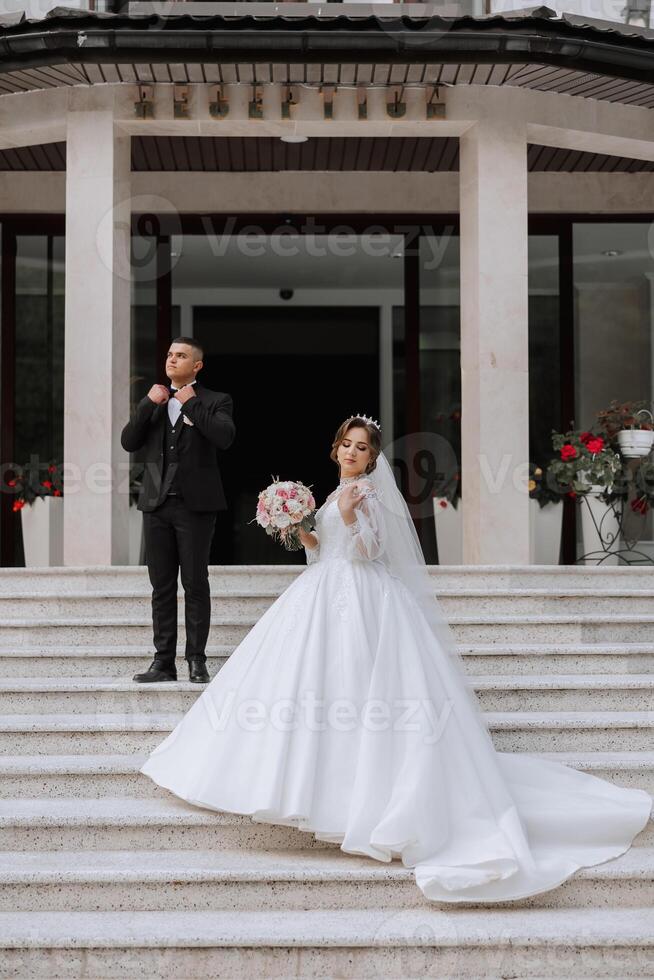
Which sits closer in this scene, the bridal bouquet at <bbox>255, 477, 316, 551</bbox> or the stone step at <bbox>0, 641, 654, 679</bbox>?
the bridal bouquet at <bbox>255, 477, 316, 551</bbox>

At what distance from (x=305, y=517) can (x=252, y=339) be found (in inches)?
345

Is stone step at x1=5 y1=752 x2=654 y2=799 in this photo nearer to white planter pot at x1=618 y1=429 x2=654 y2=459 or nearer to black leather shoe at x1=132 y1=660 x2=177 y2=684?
black leather shoe at x1=132 y1=660 x2=177 y2=684

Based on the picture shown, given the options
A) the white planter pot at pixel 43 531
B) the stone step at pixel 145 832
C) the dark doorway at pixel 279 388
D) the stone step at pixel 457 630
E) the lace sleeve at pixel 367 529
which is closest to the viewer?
the stone step at pixel 145 832

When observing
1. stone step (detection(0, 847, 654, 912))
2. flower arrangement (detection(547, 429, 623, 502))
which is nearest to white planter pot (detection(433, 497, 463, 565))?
flower arrangement (detection(547, 429, 623, 502))

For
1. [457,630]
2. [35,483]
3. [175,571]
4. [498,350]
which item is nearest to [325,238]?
[498,350]

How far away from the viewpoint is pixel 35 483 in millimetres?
9078

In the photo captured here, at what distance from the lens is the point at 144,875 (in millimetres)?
3906

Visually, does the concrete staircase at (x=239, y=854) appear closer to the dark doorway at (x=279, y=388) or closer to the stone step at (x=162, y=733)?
the stone step at (x=162, y=733)

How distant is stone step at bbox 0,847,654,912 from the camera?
3.86m

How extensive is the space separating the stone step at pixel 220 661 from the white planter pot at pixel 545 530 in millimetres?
3719

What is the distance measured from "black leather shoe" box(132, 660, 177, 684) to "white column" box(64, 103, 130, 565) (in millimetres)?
2191

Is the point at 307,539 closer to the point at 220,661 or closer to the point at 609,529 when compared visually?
the point at 220,661

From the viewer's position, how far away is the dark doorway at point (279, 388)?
1297 cm

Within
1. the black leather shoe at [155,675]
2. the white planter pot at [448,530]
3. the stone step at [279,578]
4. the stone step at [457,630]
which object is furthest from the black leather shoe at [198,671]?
the white planter pot at [448,530]
